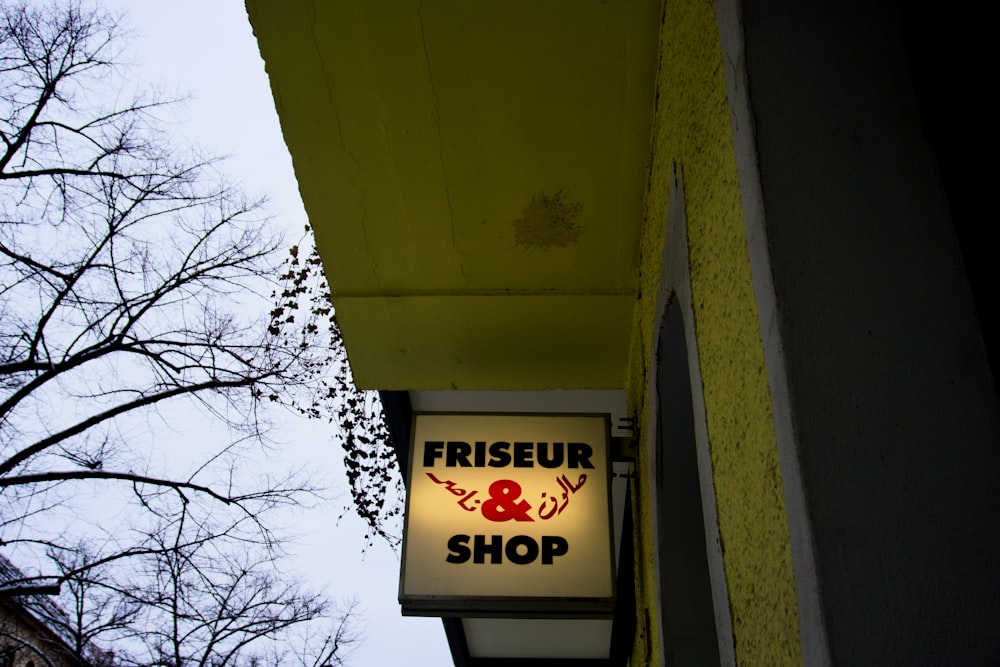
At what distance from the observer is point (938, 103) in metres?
1.13

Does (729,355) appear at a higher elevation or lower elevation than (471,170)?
lower

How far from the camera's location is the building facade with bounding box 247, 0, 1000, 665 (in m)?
0.94

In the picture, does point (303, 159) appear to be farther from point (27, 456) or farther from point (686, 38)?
point (27, 456)

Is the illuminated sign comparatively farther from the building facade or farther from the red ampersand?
the building facade

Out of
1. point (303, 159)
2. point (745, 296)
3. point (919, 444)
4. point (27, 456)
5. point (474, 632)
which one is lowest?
point (919, 444)

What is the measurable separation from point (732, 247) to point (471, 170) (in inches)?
61.6

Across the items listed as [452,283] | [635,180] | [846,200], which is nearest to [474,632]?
[452,283]

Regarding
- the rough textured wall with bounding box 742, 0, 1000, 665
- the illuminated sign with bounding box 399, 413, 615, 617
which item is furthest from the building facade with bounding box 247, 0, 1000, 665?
the illuminated sign with bounding box 399, 413, 615, 617

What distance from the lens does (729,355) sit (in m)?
1.39

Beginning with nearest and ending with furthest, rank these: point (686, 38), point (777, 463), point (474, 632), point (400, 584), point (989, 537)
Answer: point (989, 537) < point (777, 463) < point (686, 38) < point (400, 584) < point (474, 632)

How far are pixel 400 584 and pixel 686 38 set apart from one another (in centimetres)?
230

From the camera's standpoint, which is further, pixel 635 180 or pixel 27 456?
pixel 27 456

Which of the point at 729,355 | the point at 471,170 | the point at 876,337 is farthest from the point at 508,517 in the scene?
the point at 876,337

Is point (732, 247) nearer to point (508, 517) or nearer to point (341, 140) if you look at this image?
point (341, 140)
